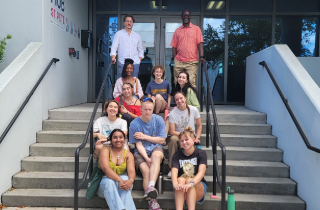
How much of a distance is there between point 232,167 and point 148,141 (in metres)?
1.25

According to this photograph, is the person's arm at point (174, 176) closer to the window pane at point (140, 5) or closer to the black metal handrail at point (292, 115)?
the black metal handrail at point (292, 115)

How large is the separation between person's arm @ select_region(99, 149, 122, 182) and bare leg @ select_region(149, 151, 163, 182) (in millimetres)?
396

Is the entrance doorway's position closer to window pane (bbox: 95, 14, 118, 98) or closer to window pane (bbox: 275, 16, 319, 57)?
window pane (bbox: 95, 14, 118, 98)

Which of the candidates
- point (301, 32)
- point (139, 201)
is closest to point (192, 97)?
point (139, 201)

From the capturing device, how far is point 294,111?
4328mm

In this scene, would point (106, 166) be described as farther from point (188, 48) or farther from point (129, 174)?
point (188, 48)

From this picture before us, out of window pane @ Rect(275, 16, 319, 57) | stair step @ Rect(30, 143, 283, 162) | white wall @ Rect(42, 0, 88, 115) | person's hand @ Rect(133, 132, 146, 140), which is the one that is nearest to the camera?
person's hand @ Rect(133, 132, 146, 140)

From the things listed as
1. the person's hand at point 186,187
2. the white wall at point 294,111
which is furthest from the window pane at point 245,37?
the person's hand at point 186,187

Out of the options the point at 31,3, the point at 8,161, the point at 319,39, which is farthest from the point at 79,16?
the point at 319,39

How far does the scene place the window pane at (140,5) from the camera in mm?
8141

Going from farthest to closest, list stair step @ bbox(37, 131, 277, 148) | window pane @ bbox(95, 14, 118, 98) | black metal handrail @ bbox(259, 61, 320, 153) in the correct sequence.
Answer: window pane @ bbox(95, 14, 118, 98) → stair step @ bbox(37, 131, 277, 148) → black metal handrail @ bbox(259, 61, 320, 153)

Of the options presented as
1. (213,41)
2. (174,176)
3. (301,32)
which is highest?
(301,32)

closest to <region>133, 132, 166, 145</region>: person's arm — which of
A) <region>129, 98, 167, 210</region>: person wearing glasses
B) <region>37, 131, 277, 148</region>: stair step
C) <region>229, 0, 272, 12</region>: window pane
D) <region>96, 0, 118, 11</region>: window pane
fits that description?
<region>129, 98, 167, 210</region>: person wearing glasses

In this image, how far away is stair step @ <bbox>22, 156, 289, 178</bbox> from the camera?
14.5 ft
